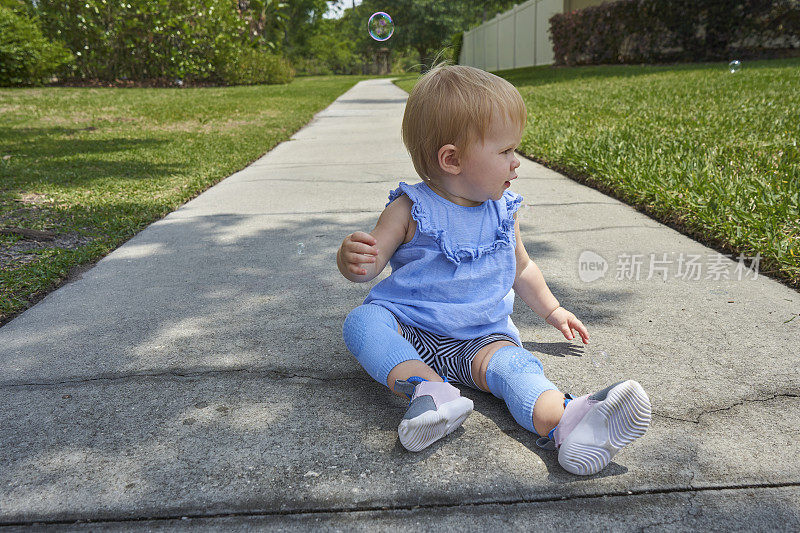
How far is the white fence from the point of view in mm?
Answer: 22203

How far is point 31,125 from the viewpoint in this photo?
9766 mm

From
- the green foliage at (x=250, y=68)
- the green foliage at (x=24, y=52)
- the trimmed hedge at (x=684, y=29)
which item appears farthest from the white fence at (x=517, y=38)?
the green foliage at (x=24, y=52)

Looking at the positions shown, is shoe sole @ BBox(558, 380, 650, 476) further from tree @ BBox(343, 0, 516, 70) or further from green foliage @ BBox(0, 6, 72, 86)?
tree @ BBox(343, 0, 516, 70)

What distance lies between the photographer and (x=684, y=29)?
49.6 ft

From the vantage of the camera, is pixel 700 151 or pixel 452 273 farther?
pixel 700 151

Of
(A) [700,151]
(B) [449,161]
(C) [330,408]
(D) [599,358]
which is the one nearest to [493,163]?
(B) [449,161]

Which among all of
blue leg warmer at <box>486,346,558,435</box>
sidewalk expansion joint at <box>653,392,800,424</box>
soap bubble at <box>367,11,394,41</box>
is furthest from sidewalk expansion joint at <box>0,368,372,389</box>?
soap bubble at <box>367,11,394,41</box>

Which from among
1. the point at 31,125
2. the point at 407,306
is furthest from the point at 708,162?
the point at 31,125

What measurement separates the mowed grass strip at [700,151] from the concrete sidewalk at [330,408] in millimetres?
261

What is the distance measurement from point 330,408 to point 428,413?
1.27ft

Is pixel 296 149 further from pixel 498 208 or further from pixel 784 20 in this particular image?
pixel 784 20

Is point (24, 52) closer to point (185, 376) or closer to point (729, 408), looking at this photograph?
point (185, 376)

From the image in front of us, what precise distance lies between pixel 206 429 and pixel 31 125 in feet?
32.0

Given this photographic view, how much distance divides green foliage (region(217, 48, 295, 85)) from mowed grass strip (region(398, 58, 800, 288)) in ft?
40.3
